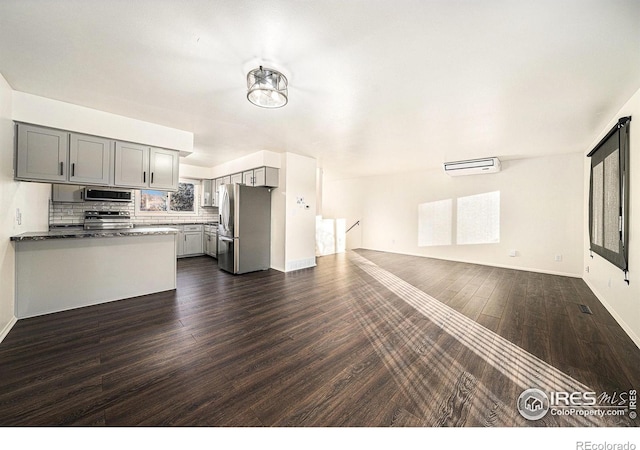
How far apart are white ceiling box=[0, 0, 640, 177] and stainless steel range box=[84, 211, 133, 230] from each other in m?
2.59

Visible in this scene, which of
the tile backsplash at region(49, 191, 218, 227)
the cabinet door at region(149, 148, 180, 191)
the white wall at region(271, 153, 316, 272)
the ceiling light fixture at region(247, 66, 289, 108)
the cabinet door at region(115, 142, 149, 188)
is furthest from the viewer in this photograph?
the white wall at region(271, 153, 316, 272)

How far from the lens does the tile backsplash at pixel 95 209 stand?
4.35m

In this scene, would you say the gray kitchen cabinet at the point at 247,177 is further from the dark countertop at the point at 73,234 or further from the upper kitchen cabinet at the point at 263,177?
the dark countertop at the point at 73,234

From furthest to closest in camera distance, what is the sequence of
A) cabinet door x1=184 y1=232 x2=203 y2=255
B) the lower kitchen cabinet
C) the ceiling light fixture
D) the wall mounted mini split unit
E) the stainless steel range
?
cabinet door x1=184 y1=232 x2=203 y2=255 → the lower kitchen cabinet → the wall mounted mini split unit → the stainless steel range → the ceiling light fixture

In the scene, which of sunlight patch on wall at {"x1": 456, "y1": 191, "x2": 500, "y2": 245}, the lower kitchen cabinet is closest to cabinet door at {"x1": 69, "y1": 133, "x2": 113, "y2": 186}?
the lower kitchen cabinet

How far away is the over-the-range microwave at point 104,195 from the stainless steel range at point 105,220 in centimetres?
32

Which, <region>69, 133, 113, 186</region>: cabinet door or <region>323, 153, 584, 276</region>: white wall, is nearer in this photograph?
<region>69, 133, 113, 186</region>: cabinet door

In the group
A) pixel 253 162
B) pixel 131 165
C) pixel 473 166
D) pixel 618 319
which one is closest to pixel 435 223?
pixel 473 166

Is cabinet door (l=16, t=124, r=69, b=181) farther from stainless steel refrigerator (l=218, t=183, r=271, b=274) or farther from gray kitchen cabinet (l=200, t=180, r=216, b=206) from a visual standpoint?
gray kitchen cabinet (l=200, t=180, r=216, b=206)

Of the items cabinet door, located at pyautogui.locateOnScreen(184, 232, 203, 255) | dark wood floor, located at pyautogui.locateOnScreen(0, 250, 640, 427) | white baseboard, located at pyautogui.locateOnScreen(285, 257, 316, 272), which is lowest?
dark wood floor, located at pyautogui.locateOnScreen(0, 250, 640, 427)

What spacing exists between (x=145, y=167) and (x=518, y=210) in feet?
23.2

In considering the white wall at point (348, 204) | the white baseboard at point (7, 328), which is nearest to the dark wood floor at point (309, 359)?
the white baseboard at point (7, 328)

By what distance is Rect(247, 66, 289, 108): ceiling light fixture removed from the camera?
7.13 ft
